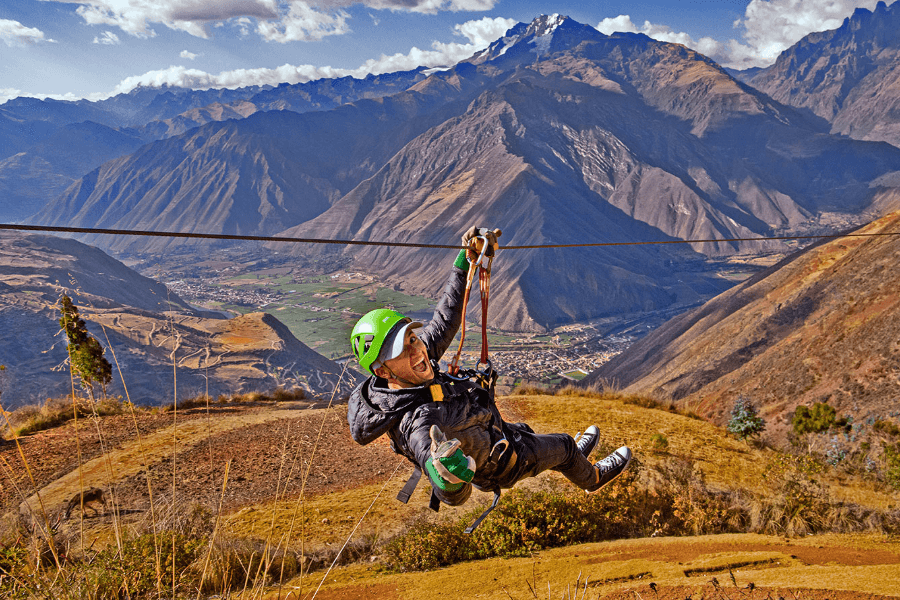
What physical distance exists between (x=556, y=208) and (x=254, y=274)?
114m

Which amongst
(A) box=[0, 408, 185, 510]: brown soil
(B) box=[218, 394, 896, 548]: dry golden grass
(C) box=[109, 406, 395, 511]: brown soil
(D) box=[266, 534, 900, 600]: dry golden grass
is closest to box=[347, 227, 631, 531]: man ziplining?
(B) box=[218, 394, 896, 548]: dry golden grass

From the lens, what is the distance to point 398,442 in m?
4.52

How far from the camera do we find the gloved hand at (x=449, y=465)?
3.47m

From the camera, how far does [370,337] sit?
435cm

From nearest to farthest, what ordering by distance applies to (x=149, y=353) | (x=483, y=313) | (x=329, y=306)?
(x=483, y=313) → (x=149, y=353) → (x=329, y=306)

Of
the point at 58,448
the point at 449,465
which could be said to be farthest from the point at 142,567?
the point at 58,448

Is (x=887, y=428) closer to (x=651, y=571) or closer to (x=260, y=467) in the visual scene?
(x=651, y=571)

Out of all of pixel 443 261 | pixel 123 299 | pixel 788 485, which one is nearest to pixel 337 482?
pixel 788 485

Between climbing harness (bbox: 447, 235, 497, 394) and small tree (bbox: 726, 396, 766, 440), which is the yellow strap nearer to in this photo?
climbing harness (bbox: 447, 235, 497, 394)

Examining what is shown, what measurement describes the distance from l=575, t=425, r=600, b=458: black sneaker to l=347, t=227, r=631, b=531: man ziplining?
1.17 meters

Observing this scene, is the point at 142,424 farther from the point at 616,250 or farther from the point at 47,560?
the point at 616,250

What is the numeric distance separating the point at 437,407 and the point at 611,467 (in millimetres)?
3278

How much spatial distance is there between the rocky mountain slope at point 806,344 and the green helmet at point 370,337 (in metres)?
21.6

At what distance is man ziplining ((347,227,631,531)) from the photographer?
403cm
